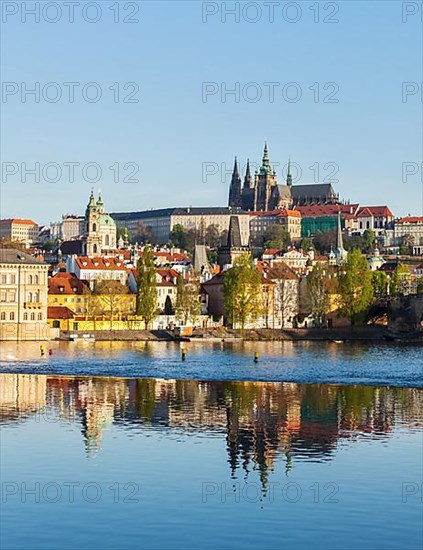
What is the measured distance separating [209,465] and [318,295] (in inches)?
2912

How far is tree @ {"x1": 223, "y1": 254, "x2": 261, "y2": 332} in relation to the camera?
92500 millimetres

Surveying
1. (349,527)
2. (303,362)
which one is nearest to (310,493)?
(349,527)

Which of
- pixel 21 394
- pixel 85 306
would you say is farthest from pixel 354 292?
pixel 21 394

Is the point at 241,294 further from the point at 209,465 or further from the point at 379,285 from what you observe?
the point at 209,465

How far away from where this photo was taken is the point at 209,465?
27.1 m

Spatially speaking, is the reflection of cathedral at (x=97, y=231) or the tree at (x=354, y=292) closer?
the tree at (x=354, y=292)

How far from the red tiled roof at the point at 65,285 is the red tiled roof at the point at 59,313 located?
4379mm

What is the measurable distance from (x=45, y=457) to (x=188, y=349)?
158 feet

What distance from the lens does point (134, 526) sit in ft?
70.4

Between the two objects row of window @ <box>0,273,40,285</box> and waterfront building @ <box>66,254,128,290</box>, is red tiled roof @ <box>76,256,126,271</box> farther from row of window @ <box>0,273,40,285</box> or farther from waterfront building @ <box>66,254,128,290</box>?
row of window @ <box>0,273,40,285</box>

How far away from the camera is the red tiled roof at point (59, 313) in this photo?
8894cm

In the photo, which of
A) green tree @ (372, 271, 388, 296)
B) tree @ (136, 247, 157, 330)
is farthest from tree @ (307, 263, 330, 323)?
tree @ (136, 247, 157, 330)

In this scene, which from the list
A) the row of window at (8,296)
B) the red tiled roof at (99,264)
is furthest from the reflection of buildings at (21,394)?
the red tiled roof at (99,264)

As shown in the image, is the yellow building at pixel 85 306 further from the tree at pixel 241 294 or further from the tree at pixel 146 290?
the tree at pixel 241 294
